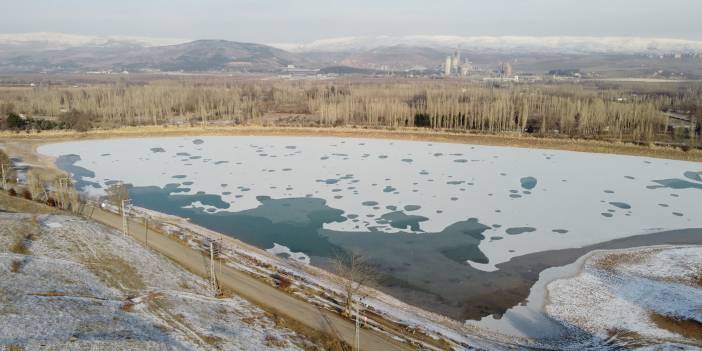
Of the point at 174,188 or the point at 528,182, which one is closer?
the point at 174,188

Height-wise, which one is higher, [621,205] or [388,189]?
[388,189]

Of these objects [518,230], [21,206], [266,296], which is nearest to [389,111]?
[518,230]

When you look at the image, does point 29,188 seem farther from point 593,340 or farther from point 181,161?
point 593,340

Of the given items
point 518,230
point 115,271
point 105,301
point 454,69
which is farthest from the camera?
point 454,69

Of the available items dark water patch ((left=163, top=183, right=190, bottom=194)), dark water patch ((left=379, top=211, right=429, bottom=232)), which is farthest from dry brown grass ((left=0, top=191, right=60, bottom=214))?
dark water patch ((left=379, top=211, right=429, bottom=232))

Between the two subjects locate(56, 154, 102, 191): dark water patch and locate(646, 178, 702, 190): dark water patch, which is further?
locate(56, 154, 102, 191): dark water patch

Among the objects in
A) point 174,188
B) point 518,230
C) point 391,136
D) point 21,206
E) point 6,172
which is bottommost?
point 518,230

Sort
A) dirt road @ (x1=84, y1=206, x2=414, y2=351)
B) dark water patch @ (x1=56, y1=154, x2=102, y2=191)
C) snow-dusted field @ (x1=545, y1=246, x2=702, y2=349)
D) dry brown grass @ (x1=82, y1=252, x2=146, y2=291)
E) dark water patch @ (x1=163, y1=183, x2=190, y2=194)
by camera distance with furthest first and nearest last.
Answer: dark water patch @ (x1=56, y1=154, x2=102, y2=191) → dark water patch @ (x1=163, y1=183, x2=190, y2=194) → dry brown grass @ (x1=82, y1=252, x2=146, y2=291) → snow-dusted field @ (x1=545, y1=246, x2=702, y2=349) → dirt road @ (x1=84, y1=206, x2=414, y2=351)

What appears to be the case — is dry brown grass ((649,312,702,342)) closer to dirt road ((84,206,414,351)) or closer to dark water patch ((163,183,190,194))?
dirt road ((84,206,414,351))

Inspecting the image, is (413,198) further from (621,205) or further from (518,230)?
(621,205)
